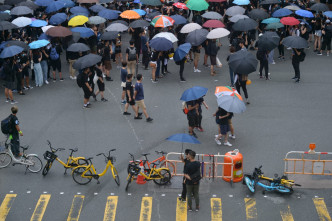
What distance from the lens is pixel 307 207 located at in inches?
512

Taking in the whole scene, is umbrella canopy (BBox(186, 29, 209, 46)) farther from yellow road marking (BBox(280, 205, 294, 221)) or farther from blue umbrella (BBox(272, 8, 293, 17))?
yellow road marking (BBox(280, 205, 294, 221))

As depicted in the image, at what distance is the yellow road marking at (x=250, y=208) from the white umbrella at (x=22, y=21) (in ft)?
49.2

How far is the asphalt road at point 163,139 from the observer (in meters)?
13.0

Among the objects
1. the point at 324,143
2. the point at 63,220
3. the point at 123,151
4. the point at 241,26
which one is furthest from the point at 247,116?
the point at 63,220

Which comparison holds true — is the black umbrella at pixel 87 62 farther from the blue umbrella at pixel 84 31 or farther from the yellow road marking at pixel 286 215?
the yellow road marking at pixel 286 215

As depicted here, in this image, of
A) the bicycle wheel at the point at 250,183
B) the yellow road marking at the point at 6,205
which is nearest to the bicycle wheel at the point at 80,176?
the yellow road marking at the point at 6,205

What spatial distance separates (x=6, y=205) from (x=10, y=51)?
801 centimetres

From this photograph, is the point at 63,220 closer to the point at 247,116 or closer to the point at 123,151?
the point at 123,151

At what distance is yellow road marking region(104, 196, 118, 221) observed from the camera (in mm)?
12680

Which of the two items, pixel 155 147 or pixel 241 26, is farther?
pixel 241 26

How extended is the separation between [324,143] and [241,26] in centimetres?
862

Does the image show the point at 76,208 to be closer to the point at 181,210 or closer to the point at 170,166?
the point at 181,210

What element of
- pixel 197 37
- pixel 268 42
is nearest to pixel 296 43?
pixel 268 42

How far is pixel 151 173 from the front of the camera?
45.1 feet
